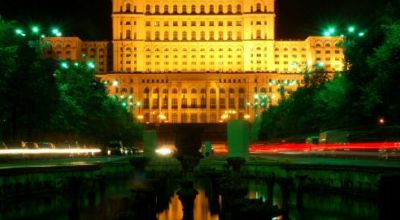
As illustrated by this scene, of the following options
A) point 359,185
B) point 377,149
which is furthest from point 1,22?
point 359,185

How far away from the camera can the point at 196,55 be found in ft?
569

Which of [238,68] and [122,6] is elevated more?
[122,6]

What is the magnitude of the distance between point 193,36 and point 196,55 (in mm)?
5128

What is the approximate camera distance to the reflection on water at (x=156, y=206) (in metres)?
19.0

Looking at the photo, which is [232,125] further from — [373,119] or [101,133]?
[101,133]

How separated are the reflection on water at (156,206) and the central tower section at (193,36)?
14520cm

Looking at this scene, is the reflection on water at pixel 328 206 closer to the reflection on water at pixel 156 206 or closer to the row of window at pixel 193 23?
the reflection on water at pixel 156 206

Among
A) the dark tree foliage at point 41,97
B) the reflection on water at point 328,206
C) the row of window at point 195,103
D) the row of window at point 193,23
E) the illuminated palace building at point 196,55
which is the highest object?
the row of window at point 193,23

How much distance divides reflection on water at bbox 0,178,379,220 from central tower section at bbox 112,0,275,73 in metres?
145

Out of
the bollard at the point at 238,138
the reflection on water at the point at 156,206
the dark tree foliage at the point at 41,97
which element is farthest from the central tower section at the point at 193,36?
the reflection on water at the point at 156,206

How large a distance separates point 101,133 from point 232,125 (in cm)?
4245

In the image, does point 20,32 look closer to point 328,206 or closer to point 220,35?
point 328,206

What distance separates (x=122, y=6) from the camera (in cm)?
17400

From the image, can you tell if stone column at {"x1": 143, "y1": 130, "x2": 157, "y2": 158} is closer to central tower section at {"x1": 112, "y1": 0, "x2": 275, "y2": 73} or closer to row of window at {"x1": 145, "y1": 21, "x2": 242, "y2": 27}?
central tower section at {"x1": 112, "y1": 0, "x2": 275, "y2": 73}
